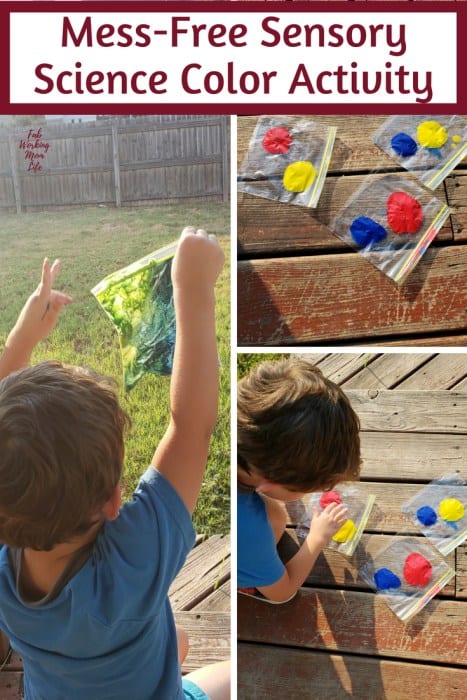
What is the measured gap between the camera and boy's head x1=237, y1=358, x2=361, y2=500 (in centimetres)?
133

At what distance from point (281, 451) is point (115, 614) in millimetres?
382

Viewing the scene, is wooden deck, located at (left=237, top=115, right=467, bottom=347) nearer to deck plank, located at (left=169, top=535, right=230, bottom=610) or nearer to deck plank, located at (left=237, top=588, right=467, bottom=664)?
deck plank, located at (left=169, top=535, right=230, bottom=610)

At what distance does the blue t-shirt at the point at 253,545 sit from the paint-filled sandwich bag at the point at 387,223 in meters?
0.45

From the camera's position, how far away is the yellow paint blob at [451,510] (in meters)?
1.36

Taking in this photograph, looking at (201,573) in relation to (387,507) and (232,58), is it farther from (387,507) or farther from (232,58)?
(232,58)

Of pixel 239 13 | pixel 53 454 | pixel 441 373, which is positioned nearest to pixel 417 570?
pixel 441 373

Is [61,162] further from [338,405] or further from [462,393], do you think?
[462,393]

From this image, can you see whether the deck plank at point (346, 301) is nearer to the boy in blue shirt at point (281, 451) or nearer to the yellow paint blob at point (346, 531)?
the boy in blue shirt at point (281, 451)

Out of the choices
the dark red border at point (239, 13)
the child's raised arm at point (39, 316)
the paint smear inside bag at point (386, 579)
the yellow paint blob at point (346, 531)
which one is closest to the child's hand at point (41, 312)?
the child's raised arm at point (39, 316)

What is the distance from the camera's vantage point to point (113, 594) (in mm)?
1122

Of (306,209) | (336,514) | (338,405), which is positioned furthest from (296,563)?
(306,209)

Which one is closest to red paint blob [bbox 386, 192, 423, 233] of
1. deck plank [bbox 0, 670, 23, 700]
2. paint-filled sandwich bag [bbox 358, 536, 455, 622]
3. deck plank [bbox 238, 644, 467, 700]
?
paint-filled sandwich bag [bbox 358, 536, 455, 622]

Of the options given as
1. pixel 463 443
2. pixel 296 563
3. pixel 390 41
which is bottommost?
pixel 296 563

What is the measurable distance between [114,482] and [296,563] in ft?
1.37
